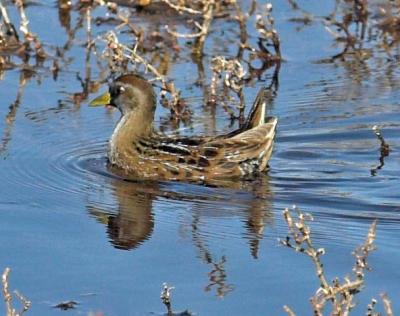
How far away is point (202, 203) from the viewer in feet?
33.6

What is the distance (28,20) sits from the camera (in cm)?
1527

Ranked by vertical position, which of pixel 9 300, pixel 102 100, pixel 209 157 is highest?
pixel 9 300

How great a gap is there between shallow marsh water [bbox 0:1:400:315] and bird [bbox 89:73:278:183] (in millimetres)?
205

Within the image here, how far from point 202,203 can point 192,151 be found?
1.14 m

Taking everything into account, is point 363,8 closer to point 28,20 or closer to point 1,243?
point 28,20

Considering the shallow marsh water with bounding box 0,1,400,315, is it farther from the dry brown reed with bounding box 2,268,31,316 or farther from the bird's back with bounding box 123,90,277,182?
the dry brown reed with bounding box 2,268,31,316

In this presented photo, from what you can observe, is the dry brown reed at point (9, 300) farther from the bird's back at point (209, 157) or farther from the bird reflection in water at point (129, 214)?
the bird's back at point (209, 157)

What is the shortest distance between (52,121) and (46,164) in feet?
3.71

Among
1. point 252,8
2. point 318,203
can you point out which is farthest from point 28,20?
point 318,203

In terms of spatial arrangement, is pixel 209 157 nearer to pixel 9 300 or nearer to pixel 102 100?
pixel 102 100

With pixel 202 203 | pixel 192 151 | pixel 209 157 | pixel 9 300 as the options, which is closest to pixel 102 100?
pixel 192 151

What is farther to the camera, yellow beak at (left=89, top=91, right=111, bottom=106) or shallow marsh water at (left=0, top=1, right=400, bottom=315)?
yellow beak at (left=89, top=91, right=111, bottom=106)

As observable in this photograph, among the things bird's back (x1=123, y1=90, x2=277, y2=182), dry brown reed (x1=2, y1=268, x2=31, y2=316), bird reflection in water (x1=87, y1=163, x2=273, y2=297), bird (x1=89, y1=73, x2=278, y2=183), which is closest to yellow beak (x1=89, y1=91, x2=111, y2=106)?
bird (x1=89, y1=73, x2=278, y2=183)

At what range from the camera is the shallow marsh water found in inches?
322
